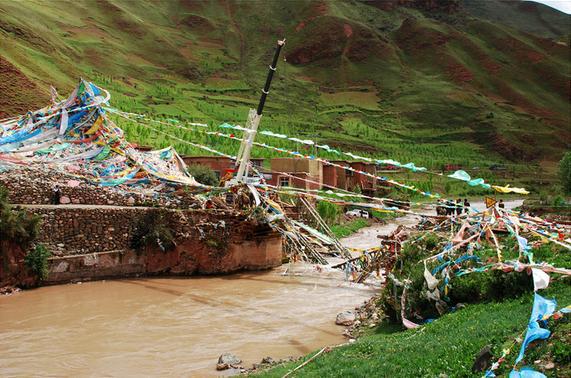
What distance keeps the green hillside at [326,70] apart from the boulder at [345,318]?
890 inches

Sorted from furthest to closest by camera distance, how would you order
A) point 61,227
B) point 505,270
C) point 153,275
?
1. point 153,275
2. point 61,227
3. point 505,270

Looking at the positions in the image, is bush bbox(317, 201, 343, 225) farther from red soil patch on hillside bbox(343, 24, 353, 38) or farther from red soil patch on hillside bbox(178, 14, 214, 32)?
red soil patch on hillside bbox(178, 14, 214, 32)

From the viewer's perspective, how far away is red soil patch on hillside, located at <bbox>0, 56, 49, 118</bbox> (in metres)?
27.9

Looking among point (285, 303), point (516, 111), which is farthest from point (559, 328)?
point (516, 111)

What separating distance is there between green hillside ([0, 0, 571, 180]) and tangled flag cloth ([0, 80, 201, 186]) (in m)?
10.2

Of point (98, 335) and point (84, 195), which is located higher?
point (84, 195)

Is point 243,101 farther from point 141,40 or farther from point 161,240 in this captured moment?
point 161,240

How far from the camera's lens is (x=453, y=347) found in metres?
6.84

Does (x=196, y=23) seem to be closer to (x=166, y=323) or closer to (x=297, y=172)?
(x=297, y=172)

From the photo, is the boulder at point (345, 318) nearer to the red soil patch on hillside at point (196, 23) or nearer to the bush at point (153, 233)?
the bush at point (153, 233)

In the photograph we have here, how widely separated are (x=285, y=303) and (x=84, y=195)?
688 centimetres

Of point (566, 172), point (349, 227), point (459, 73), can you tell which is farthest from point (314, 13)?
point (349, 227)

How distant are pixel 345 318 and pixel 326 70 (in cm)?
9759

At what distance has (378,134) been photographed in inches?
2803
